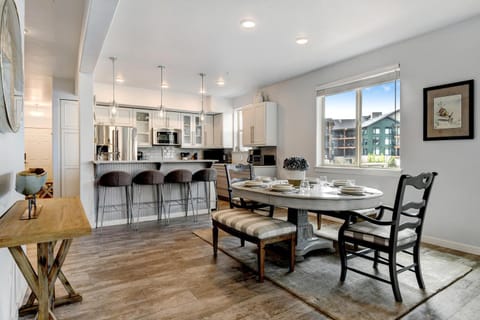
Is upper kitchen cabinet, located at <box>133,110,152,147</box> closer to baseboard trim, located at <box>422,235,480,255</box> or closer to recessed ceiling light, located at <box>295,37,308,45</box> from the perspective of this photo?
recessed ceiling light, located at <box>295,37,308,45</box>

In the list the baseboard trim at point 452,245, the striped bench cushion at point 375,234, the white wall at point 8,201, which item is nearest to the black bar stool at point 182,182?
the white wall at point 8,201

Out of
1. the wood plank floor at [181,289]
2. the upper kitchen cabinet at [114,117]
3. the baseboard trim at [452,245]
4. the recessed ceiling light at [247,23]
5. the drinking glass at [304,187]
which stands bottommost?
the wood plank floor at [181,289]

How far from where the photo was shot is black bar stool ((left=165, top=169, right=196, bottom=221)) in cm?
445

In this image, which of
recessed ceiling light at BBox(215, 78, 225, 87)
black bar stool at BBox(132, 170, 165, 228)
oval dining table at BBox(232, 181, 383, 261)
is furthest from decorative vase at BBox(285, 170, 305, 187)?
→ recessed ceiling light at BBox(215, 78, 225, 87)

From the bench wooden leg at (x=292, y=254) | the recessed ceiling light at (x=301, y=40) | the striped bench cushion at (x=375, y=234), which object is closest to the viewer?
the striped bench cushion at (x=375, y=234)

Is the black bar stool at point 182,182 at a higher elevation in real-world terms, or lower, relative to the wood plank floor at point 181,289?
higher

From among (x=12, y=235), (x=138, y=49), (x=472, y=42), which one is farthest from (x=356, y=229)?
(x=138, y=49)

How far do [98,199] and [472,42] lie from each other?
517cm

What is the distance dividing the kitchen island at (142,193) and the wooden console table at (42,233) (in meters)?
2.46

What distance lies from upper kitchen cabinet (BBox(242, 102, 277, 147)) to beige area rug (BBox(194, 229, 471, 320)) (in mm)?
3054

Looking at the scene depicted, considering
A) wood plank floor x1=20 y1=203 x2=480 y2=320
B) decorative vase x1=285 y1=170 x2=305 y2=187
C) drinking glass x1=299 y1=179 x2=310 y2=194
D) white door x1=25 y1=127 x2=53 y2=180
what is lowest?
wood plank floor x1=20 y1=203 x2=480 y2=320

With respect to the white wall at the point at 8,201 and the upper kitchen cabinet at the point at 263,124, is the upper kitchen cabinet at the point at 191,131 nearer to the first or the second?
the upper kitchen cabinet at the point at 263,124

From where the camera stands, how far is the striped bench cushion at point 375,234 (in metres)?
2.11

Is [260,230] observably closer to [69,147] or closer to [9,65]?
[9,65]
